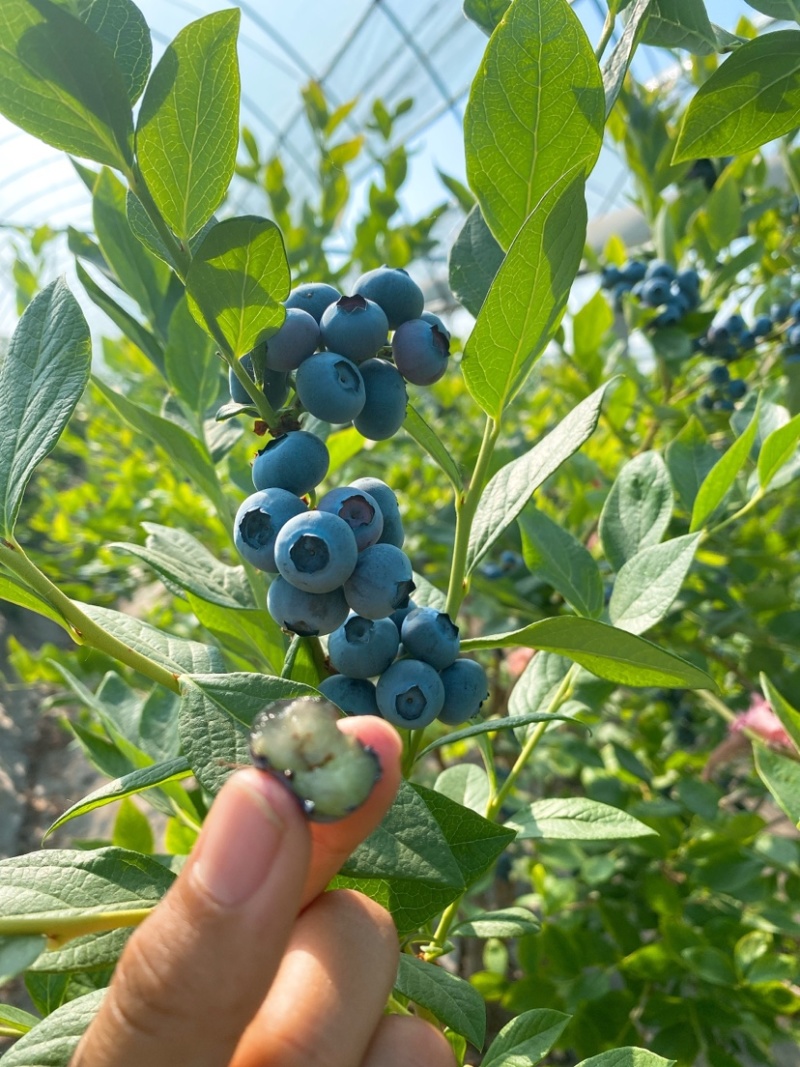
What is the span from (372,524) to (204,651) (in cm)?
22

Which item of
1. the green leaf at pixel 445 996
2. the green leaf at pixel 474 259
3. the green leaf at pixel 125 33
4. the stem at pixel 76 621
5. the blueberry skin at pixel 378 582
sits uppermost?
the green leaf at pixel 125 33

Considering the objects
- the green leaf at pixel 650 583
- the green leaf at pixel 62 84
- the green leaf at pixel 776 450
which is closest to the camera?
the green leaf at pixel 62 84

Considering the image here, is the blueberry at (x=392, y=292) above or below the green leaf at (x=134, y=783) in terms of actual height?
above

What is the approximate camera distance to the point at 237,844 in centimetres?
29

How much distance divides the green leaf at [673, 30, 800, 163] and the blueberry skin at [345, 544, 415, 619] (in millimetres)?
388

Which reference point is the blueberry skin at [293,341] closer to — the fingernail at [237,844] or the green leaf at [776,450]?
the fingernail at [237,844]

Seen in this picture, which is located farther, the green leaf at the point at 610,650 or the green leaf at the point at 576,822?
the green leaf at the point at 576,822

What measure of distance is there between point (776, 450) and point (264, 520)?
605 mm

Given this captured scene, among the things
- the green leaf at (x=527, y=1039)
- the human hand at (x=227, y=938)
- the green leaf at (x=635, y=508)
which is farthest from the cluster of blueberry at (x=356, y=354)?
the green leaf at (x=527, y=1039)

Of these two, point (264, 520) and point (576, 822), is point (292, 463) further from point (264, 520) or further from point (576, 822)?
point (576, 822)

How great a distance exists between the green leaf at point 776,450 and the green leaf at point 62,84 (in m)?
0.66

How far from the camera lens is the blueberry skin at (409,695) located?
51 cm

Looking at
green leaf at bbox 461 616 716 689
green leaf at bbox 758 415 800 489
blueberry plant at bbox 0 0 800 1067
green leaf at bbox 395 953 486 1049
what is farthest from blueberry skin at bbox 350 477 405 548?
green leaf at bbox 758 415 800 489

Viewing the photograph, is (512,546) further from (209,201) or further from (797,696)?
(209,201)
